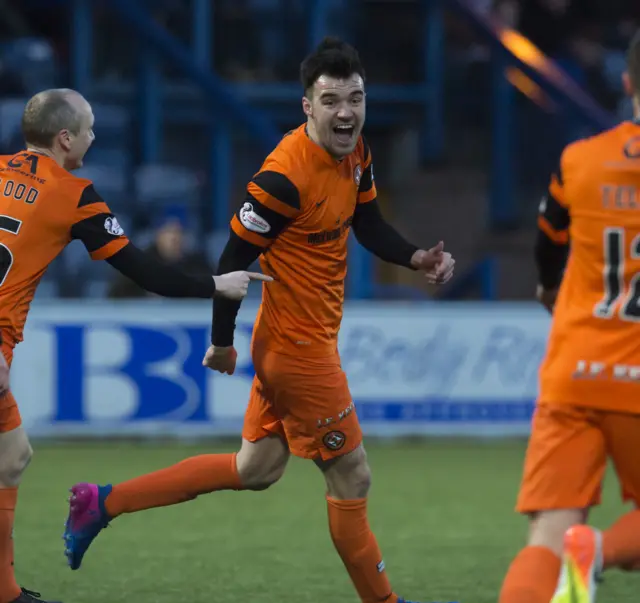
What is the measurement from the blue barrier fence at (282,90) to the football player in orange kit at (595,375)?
9.13m

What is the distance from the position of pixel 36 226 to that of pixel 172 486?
4.11ft

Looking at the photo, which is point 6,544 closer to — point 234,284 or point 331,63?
point 234,284

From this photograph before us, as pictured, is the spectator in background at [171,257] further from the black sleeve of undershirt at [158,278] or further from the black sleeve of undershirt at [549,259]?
the black sleeve of undershirt at [549,259]

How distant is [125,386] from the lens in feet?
36.2

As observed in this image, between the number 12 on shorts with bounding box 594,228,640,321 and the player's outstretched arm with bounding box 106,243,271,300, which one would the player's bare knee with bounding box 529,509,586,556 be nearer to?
the number 12 on shorts with bounding box 594,228,640,321

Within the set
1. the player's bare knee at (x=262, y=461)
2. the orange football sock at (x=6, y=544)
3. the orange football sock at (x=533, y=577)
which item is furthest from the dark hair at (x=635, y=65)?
the orange football sock at (x=6, y=544)

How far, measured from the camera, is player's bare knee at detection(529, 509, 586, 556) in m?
4.04

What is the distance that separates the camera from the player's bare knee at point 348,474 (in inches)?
208

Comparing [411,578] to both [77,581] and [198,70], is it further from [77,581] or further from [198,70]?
[198,70]

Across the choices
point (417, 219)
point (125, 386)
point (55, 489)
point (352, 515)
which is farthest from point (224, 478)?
point (417, 219)

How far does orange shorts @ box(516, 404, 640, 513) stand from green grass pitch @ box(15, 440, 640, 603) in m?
1.82

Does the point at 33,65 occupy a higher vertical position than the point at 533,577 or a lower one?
higher

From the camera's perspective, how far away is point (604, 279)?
4.11m

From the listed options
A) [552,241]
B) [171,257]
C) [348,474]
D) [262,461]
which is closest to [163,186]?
[171,257]
